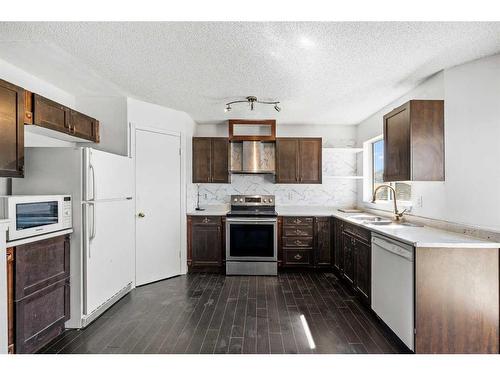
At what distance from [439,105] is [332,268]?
2.65 meters

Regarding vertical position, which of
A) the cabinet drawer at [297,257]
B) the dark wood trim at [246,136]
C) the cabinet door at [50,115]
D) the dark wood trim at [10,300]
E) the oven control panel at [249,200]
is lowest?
the cabinet drawer at [297,257]

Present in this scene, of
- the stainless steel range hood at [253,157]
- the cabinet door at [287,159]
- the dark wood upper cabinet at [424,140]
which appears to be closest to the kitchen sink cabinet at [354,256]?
the dark wood upper cabinet at [424,140]

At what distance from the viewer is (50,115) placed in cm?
260

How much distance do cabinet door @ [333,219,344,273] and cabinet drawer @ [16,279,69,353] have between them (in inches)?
126

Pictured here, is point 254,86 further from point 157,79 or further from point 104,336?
point 104,336

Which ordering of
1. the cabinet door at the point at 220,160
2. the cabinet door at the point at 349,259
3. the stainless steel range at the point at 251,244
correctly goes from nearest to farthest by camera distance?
the cabinet door at the point at 349,259 → the stainless steel range at the point at 251,244 → the cabinet door at the point at 220,160

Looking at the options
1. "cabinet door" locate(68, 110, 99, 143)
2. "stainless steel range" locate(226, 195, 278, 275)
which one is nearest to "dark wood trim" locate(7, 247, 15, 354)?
"cabinet door" locate(68, 110, 99, 143)

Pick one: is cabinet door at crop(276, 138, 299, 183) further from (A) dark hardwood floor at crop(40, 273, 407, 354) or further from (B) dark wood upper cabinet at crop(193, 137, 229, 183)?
(A) dark hardwood floor at crop(40, 273, 407, 354)

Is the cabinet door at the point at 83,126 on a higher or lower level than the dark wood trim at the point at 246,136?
lower

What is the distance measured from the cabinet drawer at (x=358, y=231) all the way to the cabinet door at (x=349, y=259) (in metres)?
0.09

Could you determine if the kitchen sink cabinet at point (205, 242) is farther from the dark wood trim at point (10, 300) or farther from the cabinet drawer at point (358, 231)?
the dark wood trim at point (10, 300)

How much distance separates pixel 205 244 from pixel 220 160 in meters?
1.37

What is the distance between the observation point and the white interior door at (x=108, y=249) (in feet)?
8.52

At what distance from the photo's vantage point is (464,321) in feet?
6.60
